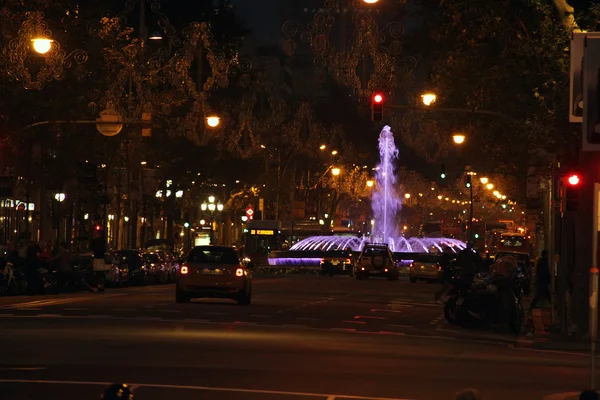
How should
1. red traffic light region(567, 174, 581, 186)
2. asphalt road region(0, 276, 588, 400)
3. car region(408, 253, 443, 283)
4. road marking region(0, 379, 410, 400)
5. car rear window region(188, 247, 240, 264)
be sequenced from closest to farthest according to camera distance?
road marking region(0, 379, 410, 400), asphalt road region(0, 276, 588, 400), red traffic light region(567, 174, 581, 186), car rear window region(188, 247, 240, 264), car region(408, 253, 443, 283)

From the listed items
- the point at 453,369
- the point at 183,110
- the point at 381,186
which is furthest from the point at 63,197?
the point at 381,186

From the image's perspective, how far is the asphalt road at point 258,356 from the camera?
664 inches

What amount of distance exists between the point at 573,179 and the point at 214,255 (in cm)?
1389

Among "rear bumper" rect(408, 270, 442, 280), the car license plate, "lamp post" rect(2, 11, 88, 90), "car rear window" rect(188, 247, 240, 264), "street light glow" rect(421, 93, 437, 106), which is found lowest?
"rear bumper" rect(408, 270, 442, 280)

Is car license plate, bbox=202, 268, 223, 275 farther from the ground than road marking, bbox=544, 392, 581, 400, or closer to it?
farther from the ground

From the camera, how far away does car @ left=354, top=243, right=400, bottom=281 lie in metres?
71.5

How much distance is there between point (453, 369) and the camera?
2034 centimetres

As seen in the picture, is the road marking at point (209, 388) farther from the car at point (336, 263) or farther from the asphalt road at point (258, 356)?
the car at point (336, 263)

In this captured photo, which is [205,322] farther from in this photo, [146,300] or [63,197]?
[63,197]

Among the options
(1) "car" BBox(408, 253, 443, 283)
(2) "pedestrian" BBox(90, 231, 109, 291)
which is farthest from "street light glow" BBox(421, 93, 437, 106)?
(1) "car" BBox(408, 253, 443, 283)

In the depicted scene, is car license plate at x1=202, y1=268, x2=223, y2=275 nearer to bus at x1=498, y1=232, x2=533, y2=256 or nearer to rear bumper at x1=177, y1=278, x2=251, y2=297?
rear bumper at x1=177, y1=278, x2=251, y2=297

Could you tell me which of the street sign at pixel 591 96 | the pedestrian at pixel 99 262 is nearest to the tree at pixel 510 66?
the pedestrian at pixel 99 262

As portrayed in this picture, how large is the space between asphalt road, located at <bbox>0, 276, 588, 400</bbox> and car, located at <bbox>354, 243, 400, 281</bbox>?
1378 inches

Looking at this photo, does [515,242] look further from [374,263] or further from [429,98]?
[429,98]
